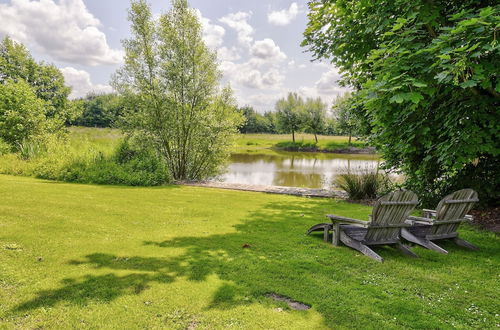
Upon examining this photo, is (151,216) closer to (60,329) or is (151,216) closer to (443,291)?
(60,329)

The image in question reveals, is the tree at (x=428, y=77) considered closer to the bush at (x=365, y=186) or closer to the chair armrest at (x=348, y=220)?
the bush at (x=365, y=186)

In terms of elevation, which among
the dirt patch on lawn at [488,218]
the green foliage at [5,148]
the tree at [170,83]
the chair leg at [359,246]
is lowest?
the dirt patch on lawn at [488,218]

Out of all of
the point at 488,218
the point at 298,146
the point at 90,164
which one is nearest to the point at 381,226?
the point at 488,218

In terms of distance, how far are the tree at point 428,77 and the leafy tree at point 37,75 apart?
31191 millimetres

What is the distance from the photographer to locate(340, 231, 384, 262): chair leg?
4.94 m

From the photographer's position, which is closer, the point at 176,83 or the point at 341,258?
the point at 341,258

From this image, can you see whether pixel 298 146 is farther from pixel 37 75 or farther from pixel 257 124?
pixel 37 75

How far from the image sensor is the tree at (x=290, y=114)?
57375 millimetres

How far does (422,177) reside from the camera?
9.16 m

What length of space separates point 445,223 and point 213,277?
444 cm

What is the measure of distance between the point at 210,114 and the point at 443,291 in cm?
1388

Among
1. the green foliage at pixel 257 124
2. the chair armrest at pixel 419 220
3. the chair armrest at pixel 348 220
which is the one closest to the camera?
the chair armrest at pixel 348 220

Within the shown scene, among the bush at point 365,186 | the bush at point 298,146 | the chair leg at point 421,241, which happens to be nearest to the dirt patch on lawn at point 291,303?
the chair leg at point 421,241

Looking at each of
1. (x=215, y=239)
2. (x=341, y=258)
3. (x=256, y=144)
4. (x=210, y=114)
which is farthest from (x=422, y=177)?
(x=256, y=144)
